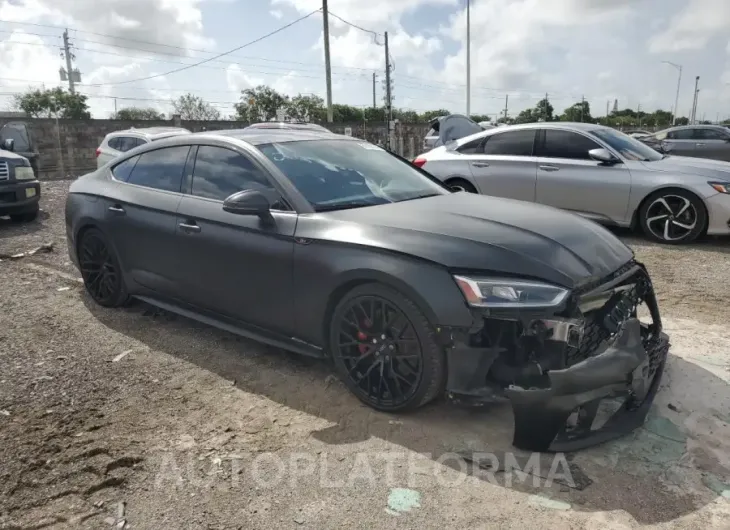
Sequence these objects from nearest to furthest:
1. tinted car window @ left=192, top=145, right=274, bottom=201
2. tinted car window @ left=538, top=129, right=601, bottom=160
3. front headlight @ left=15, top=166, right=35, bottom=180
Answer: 1. tinted car window @ left=192, top=145, right=274, bottom=201
2. tinted car window @ left=538, top=129, right=601, bottom=160
3. front headlight @ left=15, top=166, right=35, bottom=180

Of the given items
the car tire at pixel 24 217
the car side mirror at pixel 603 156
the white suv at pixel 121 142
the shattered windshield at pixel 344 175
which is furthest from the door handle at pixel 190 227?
the white suv at pixel 121 142

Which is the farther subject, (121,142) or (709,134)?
(709,134)

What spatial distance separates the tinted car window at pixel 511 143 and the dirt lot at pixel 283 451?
4.19m

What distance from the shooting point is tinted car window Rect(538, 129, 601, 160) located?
24.7ft

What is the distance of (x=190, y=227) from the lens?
13.1 ft

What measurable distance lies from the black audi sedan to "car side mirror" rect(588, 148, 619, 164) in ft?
12.2

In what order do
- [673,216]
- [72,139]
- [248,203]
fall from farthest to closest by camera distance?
[72,139], [673,216], [248,203]

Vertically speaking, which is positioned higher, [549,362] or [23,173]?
[23,173]

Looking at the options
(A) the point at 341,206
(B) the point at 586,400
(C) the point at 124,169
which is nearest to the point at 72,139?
(C) the point at 124,169

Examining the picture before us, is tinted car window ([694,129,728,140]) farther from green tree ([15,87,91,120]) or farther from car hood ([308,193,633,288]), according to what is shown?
green tree ([15,87,91,120])

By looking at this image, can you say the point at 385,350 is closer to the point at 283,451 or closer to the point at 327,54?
the point at 283,451

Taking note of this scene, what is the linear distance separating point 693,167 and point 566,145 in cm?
151

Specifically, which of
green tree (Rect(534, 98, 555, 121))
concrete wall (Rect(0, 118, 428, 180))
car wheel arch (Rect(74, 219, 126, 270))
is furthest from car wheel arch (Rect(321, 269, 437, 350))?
green tree (Rect(534, 98, 555, 121))

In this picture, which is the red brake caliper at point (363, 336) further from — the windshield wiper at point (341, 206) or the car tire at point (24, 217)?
the car tire at point (24, 217)
